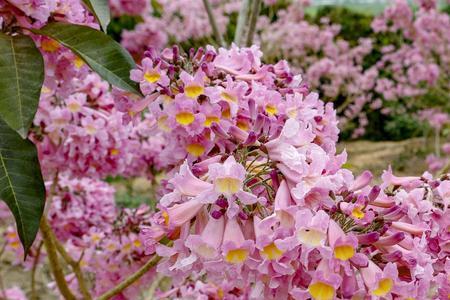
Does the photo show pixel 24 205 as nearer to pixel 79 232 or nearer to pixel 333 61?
pixel 79 232

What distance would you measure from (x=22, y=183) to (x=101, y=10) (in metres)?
0.28

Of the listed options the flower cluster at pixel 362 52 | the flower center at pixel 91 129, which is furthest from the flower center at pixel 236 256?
the flower cluster at pixel 362 52

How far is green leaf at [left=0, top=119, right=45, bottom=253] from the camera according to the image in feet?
2.91

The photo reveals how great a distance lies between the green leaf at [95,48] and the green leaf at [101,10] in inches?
1.0

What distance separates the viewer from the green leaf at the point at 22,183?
887mm

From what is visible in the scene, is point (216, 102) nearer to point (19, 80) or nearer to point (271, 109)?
point (271, 109)

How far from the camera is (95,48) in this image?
3.34 ft

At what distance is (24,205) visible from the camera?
2.95ft

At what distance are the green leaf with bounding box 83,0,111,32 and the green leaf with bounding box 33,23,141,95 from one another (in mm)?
25

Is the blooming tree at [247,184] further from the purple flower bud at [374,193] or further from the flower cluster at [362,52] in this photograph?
the flower cluster at [362,52]

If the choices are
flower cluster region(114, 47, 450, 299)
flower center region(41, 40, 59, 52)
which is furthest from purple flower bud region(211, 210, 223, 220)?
flower center region(41, 40, 59, 52)

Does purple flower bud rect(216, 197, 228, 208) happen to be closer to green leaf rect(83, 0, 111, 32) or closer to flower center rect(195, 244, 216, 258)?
flower center rect(195, 244, 216, 258)

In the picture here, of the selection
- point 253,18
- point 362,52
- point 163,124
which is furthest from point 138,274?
point 362,52

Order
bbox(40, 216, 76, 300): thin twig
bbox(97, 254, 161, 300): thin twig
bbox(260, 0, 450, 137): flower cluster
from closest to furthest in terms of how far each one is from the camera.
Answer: bbox(97, 254, 161, 300): thin twig, bbox(40, 216, 76, 300): thin twig, bbox(260, 0, 450, 137): flower cluster
